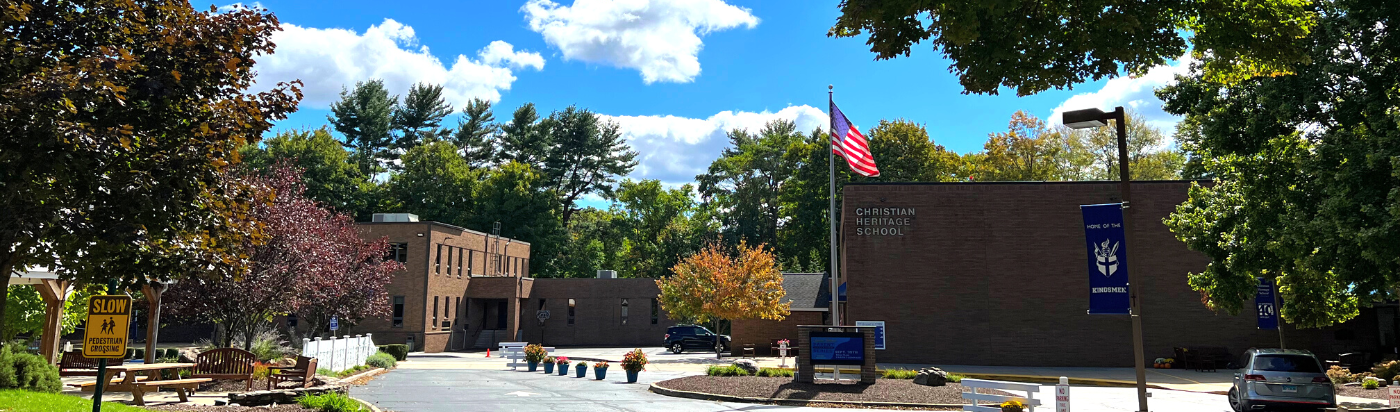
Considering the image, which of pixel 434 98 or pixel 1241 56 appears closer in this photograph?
pixel 1241 56

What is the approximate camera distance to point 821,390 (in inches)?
795

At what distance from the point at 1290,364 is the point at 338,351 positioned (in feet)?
80.9

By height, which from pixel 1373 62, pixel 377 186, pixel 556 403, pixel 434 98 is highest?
pixel 434 98

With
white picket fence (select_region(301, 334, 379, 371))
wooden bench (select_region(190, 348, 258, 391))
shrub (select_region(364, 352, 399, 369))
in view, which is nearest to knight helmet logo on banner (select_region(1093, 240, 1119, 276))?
wooden bench (select_region(190, 348, 258, 391))

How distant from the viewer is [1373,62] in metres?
15.4

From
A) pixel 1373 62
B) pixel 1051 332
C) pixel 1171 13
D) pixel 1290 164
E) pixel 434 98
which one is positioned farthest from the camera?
pixel 434 98

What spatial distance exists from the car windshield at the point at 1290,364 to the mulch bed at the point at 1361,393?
19.0ft

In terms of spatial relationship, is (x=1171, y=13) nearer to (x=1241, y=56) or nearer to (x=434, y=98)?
(x=1241, y=56)

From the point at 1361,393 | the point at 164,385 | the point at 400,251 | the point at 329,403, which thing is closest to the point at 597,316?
the point at 400,251

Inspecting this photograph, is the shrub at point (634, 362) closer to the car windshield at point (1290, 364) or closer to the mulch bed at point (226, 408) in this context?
the mulch bed at point (226, 408)

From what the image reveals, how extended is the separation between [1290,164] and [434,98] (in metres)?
73.4

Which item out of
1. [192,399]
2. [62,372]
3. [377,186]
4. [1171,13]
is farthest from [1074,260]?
[377,186]

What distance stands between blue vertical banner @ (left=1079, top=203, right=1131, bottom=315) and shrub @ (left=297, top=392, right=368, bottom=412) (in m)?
14.3

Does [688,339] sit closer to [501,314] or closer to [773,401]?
[501,314]
